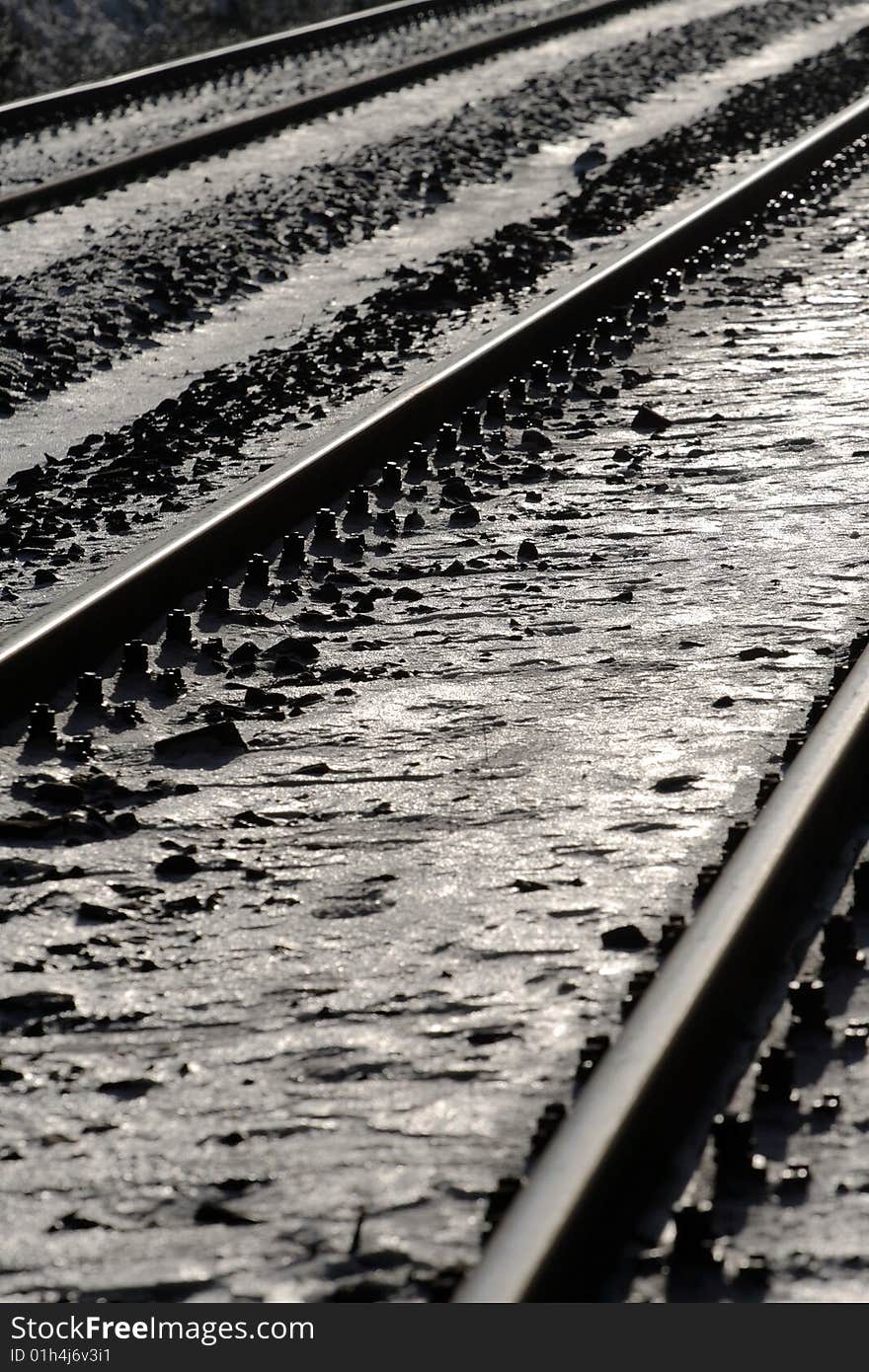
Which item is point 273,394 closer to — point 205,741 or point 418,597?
point 418,597

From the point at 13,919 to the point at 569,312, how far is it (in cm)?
555

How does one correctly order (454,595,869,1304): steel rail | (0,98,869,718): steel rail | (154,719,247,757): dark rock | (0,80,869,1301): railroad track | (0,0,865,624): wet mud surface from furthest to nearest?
(0,0,865,624): wet mud surface, (0,98,869,718): steel rail, (154,719,247,757): dark rock, (0,80,869,1301): railroad track, (454,595,869,1304): steel rail

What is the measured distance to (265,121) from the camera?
50.1ft

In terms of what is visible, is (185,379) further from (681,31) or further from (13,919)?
(681,31)

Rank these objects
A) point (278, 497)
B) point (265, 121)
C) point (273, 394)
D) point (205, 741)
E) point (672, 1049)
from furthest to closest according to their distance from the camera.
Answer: point (265, 121), point (273, 394), point (278, 497), point (205, 741), point (672, 1049)

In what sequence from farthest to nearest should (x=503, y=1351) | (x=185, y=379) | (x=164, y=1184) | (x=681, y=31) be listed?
(x=681, y=31), (x=185, y=379), (x=164, y=1184), (x=503, y=1351)

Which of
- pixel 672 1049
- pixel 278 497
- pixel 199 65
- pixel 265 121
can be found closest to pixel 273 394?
pixel 278 497

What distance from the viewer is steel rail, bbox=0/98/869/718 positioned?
4.97 metres

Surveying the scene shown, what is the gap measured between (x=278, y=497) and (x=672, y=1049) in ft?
11.4

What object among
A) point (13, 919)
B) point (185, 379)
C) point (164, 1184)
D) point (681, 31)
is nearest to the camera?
point (164, 1184)

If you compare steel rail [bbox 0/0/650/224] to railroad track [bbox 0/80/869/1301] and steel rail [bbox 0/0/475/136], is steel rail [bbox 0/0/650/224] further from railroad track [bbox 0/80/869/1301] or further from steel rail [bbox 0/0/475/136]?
railroad track [bbox 0/80/869/1301]

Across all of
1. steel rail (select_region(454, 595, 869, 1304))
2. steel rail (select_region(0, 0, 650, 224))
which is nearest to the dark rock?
steel rail (select_region(454, 595, 869, 1304))

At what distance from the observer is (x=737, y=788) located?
416 centimetres

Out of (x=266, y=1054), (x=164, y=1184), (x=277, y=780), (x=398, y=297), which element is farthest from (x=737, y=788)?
(x=398, y=297)
